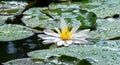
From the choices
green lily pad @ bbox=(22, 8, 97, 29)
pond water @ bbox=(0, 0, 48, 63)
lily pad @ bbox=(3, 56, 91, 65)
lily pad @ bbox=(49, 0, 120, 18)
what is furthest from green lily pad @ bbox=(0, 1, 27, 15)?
lily pad @ bbox=(3, 56, 91, 65)

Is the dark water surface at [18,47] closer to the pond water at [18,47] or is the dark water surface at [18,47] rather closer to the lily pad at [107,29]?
the pond water at [18,47]

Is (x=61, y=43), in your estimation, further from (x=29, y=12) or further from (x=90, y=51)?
(x=29, y=12)

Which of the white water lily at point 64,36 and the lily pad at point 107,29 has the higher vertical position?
the white water lily at point 64,36

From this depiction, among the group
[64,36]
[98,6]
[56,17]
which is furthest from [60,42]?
[98,6]

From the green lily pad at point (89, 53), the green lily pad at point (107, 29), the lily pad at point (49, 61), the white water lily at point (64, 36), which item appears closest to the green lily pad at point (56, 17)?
the green lily pad at point (107, 29)

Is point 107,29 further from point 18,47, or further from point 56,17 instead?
point 18,47

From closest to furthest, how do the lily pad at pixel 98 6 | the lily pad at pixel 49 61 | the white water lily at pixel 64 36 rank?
1. the lily pad at pixel 49 61
2. the white water lily at pixel 64 36
3. the lily pad at pixel 98 6
